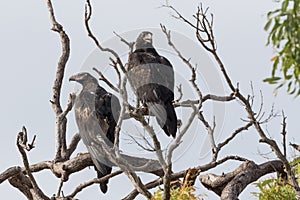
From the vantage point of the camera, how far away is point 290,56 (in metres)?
4.91

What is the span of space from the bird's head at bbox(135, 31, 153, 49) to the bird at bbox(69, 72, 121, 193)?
0.66 meters

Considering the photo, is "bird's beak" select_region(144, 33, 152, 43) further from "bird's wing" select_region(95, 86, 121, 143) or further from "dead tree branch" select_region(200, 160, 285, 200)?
"dead tree branch" select_region(200, 160, 285, 200)

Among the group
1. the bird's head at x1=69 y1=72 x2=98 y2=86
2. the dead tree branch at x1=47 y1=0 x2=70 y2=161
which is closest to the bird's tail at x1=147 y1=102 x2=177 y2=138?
the bird's head at x1=69 y1=72 x2=98 y2=86

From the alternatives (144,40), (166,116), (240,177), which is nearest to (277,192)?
(240,177)

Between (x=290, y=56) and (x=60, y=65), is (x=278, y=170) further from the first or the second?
(x=290, y=56)

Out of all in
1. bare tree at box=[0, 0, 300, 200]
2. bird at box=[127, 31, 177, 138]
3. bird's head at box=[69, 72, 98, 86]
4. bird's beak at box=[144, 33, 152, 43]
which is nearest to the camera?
bare tree at box=[0, 0, 300, 200]

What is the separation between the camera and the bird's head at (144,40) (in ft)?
32.3

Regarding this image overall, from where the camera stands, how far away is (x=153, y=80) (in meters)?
9.54

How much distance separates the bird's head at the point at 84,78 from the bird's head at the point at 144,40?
0.56m

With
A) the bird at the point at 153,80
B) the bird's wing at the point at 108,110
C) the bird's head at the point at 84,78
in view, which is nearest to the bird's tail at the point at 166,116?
the bird at the point at 153,80

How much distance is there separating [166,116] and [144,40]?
125 cm

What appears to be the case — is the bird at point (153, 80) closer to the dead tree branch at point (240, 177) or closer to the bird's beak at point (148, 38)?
the bird's beak at point (148, 38)

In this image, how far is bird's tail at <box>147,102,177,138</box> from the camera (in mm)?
8898

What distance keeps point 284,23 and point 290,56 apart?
17 centimetres
